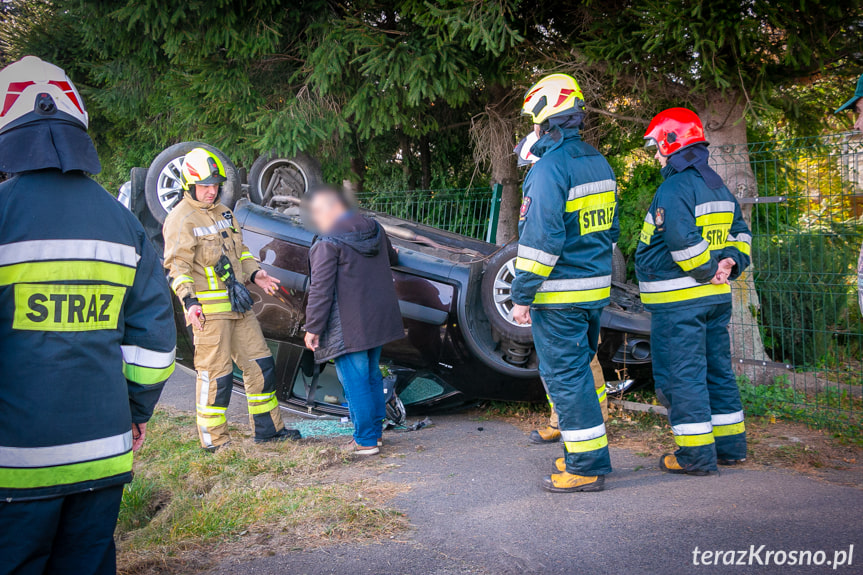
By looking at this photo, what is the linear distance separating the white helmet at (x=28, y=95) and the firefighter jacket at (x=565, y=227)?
2263 mm

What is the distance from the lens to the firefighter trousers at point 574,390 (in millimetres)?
3578

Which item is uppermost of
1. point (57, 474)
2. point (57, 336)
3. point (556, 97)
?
point (556, 97)

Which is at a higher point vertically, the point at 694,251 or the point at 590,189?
the point at 590,189

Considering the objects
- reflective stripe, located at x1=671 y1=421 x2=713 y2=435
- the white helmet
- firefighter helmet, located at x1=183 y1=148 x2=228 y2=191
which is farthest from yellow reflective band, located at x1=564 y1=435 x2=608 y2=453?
firefighter helmet, located at x1=183 y1=148 x2=228 y2=191

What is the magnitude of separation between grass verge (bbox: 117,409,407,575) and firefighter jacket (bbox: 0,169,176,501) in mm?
1082

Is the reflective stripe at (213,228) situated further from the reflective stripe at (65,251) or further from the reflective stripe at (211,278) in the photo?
the reflective stripe at (65,251)

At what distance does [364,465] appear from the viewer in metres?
4.30

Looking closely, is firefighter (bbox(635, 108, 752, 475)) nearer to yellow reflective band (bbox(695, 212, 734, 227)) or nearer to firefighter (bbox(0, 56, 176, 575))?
yellow reflective band (bbox(695, 212, 734, 227))

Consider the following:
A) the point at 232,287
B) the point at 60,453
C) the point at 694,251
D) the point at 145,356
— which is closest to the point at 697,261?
the point at 694,251

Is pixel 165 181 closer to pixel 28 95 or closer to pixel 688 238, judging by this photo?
pixel 28 95

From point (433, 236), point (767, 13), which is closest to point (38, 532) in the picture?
point (433, 236)

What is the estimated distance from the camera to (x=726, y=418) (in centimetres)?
402

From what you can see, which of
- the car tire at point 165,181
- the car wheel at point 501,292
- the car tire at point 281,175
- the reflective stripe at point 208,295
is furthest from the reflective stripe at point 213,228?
the car tire at point 281,175

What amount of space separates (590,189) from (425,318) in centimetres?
172
